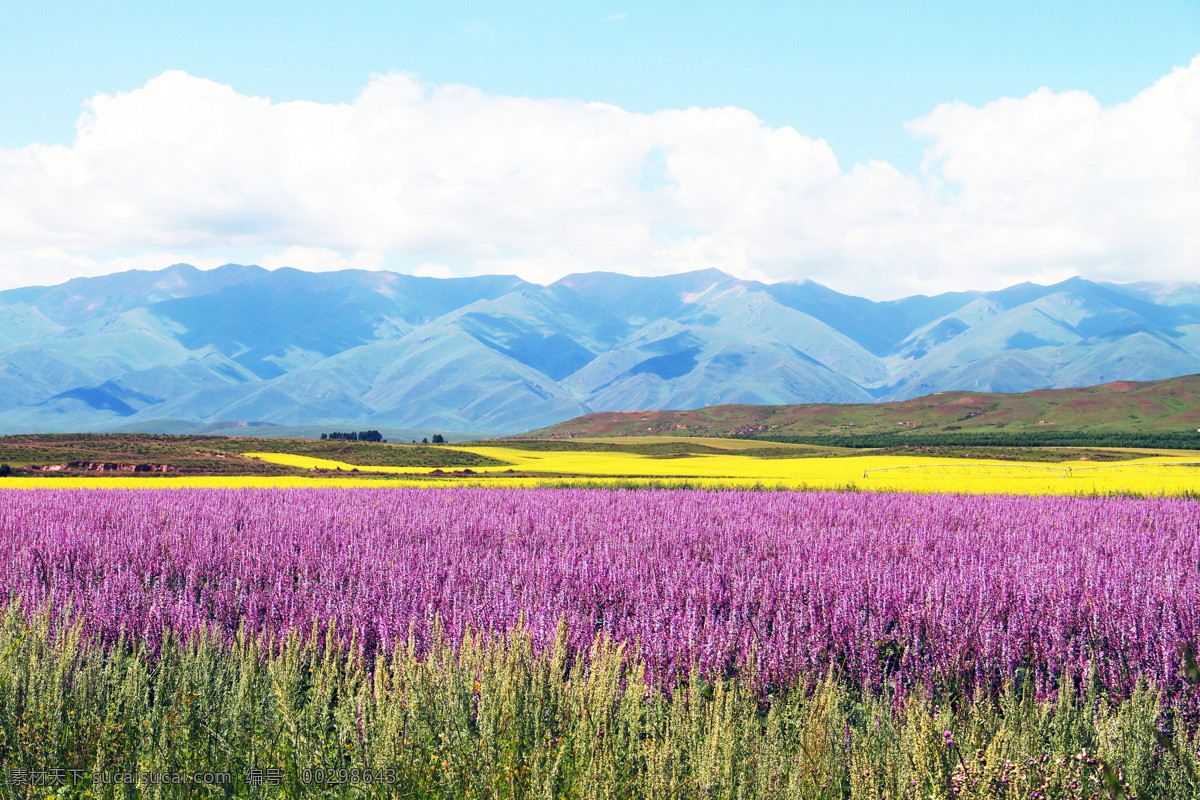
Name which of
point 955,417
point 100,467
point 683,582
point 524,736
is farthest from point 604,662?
point 955,417

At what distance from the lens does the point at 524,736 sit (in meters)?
4.15

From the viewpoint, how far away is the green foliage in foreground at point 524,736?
140 inches

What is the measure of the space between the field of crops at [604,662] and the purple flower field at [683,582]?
0.04m

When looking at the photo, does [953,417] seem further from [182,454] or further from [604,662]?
[604,662]

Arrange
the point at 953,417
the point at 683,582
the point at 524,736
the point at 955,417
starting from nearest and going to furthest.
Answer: the point at 524,736 → the point at 683,582 → the point at 953,417 → the point at 955,417

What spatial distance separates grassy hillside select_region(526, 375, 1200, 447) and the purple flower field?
97.8 meters

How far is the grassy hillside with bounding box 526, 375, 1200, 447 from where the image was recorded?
123m

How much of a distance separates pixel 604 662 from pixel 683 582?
9.02ft

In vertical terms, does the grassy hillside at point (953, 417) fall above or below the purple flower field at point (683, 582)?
above

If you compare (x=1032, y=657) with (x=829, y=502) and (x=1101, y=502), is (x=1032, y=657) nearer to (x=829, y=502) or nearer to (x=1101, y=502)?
(x=829, y=502)

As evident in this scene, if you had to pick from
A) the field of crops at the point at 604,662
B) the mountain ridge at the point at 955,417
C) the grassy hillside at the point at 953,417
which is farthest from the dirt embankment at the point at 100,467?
the mountain ridge at the point at 955,417

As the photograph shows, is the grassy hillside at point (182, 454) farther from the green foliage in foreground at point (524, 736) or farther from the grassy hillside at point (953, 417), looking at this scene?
the grassy hillside at point (953, 417)

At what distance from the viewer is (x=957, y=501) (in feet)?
54.0

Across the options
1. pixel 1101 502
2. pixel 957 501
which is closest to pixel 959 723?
pixel 957 501
